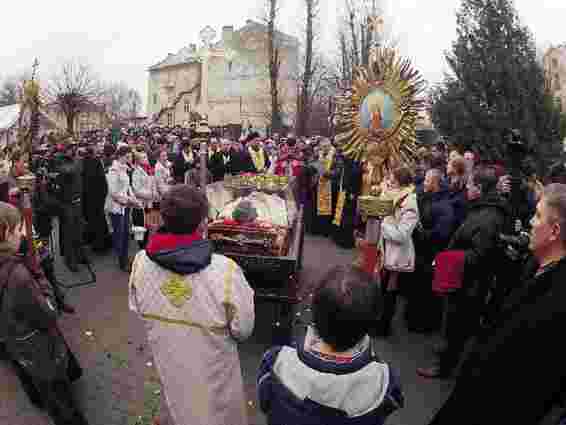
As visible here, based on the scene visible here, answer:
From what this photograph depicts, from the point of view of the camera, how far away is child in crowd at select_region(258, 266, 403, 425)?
163 centimetres

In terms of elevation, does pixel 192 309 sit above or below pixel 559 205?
below

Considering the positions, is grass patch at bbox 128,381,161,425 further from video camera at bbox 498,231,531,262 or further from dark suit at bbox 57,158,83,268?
dark suit at bbox 57,158,83,268

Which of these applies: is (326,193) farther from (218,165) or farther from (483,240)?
(483,240)

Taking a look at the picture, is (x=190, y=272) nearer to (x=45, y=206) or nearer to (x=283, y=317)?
(x=283, y=317)

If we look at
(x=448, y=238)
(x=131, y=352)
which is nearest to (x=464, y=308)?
(x=448, y=238)

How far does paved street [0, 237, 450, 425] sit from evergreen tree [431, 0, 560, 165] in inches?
211

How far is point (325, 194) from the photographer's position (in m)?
9.92

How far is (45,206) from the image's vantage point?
688 cm

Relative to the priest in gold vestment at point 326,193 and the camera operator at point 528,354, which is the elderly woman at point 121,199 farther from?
the camera operator at point 528,354

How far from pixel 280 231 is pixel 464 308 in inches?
74.3

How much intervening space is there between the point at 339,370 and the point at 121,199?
19.0ft

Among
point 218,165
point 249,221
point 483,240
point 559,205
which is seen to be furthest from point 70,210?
point 559,205

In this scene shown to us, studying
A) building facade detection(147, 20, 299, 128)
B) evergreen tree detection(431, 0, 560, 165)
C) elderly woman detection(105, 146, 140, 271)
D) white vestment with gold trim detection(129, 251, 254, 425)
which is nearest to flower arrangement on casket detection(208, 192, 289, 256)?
white vestment with gold trim detection(129, 251, 254, 425)

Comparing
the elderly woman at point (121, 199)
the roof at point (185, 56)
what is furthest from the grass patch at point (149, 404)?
the roof at point (185, 56)
